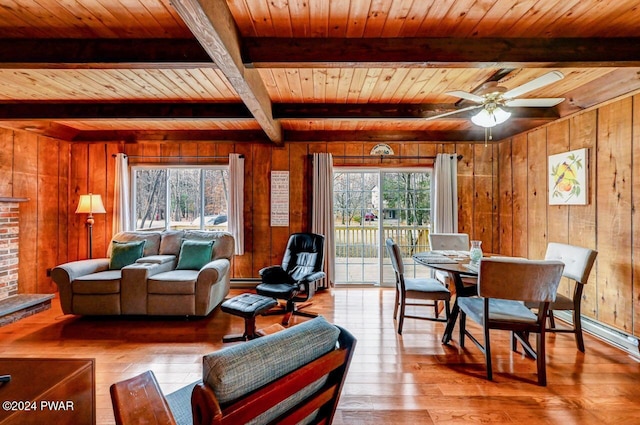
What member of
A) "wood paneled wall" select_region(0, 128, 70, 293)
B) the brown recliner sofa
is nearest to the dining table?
the brown recliner sofa

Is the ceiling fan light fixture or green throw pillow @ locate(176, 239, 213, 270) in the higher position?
the ceiling fan light fixture

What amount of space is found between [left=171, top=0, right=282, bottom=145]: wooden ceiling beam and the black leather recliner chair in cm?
191

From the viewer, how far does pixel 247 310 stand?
2.67 m

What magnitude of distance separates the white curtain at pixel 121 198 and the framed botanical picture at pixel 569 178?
19.4 ft

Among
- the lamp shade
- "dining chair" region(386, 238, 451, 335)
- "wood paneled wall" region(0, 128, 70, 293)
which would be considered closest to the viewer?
"dining chair" region(386, 238, 451, 335)

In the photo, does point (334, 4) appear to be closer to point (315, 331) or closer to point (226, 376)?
point (315, 331)

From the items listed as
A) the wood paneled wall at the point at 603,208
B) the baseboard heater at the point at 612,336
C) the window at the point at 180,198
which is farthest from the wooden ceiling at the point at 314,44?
the baseboard heater at the point at 612,336

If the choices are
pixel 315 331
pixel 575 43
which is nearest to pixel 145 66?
pixel 315 331

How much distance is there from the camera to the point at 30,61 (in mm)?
2068

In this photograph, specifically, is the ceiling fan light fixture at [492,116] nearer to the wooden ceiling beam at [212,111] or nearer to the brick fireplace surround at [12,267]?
the wooden ceiling beam at [212,111]

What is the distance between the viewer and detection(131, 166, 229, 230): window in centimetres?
471

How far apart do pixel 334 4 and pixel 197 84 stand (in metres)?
1.71

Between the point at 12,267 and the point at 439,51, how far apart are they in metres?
5.44

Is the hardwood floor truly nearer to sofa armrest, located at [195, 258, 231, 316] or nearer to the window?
sofa armrest, located at [195, 258, 231, 316]
